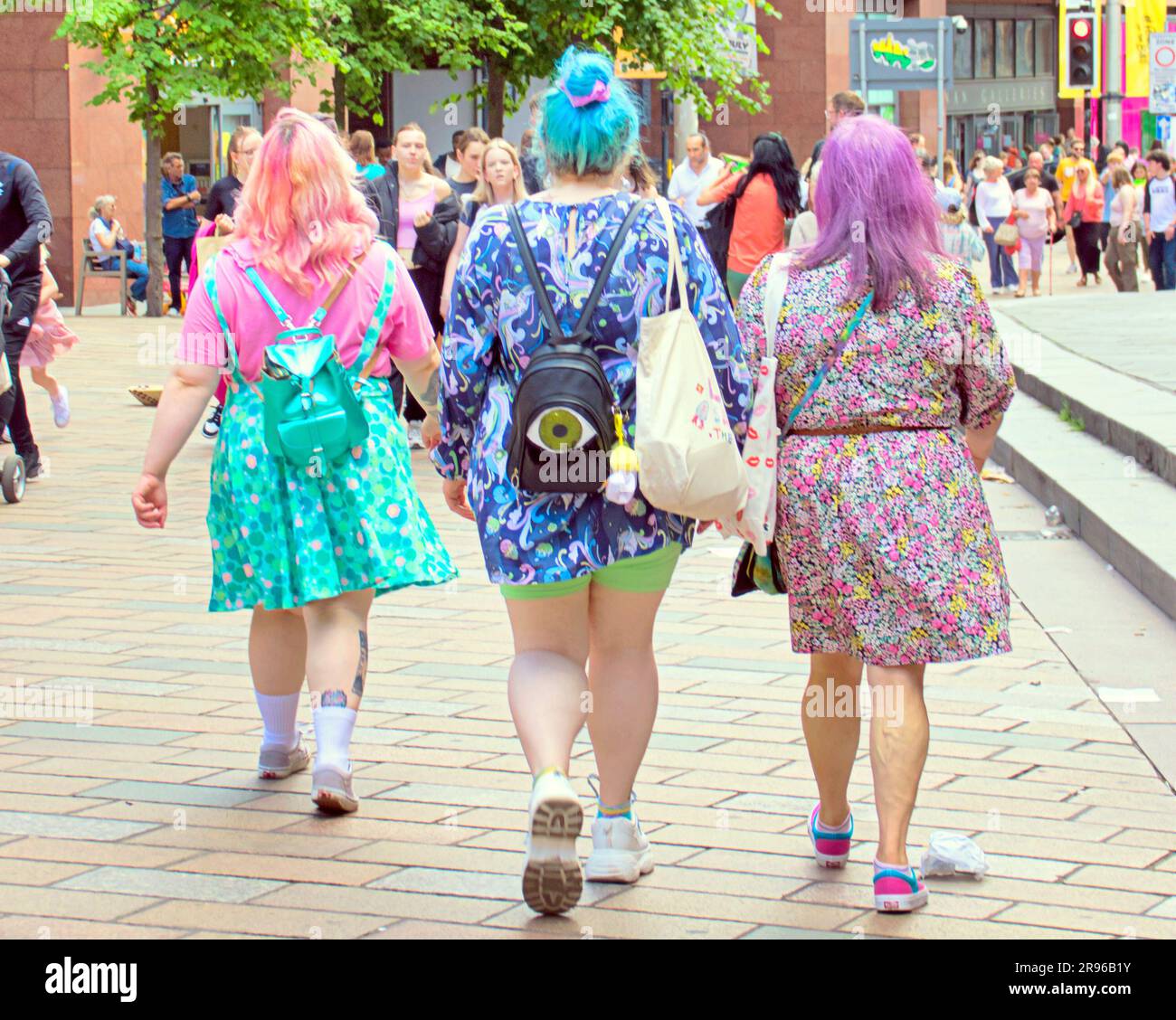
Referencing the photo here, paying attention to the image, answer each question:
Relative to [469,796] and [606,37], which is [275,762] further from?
[606,37]

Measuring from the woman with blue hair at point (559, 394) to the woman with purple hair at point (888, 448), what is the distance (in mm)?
194

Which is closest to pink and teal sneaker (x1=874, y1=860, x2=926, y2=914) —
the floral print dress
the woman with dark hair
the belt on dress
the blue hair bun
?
the floral print dress

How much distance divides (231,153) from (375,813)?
20.7 feet

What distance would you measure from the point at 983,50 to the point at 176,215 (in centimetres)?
5400

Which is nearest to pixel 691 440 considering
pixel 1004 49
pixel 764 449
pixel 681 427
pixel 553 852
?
pixel 681 427

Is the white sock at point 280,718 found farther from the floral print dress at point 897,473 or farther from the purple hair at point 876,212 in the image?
the purple hair at point 876,212

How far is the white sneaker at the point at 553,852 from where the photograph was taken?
3775 millimetres

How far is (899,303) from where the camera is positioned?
4051mm

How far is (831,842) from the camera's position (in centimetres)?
430

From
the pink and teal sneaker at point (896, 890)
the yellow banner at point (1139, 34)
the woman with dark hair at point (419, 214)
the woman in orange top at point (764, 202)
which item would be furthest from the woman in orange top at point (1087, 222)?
the yellow banner at point (1139, 34)

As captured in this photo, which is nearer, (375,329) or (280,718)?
(375,329)

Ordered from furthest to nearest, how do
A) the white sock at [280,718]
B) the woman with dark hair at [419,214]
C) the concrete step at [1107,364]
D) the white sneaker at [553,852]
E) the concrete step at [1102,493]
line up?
the woman with dark hair at [419,214] → the concrete step at [1107,364] → the concrete step at [1102,493] → the white sock at [280,718] → the white sneaker at [553,852]
